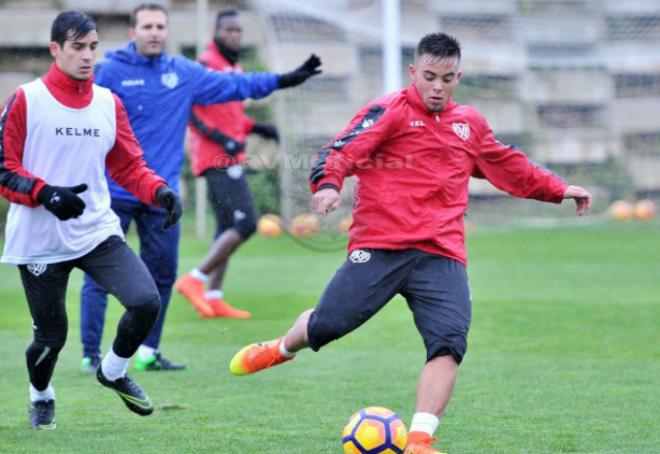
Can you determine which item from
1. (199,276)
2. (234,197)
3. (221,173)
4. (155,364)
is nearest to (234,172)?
(221,173)

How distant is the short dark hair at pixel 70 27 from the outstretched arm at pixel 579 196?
7.82 ft

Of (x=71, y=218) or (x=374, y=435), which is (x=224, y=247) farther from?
(x=374, y=435)

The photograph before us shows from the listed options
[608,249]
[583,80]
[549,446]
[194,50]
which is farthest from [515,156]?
[194,50]

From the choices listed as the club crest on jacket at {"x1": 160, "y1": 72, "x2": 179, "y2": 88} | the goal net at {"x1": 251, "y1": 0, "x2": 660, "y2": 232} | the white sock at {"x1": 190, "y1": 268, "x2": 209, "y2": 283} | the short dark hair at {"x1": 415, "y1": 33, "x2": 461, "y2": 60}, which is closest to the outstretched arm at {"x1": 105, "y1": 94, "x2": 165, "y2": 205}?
the short dark hair at {"x1": 415, "y1": 33, "x2": 461, "y2": 60}

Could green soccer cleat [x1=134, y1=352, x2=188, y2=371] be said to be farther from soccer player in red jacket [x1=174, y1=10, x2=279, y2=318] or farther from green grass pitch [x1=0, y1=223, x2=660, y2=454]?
soccer player in red jacket [x1=174, y1=10, x2=279, y2=318]

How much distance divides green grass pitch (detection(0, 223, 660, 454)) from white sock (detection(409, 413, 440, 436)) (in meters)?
0.33

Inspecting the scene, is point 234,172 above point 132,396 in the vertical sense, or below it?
above

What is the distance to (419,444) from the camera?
505 centimetres

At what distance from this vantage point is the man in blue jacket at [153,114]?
775 cm

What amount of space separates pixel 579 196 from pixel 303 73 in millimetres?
2432

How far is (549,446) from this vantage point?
5418mm

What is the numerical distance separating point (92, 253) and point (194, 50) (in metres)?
15.8

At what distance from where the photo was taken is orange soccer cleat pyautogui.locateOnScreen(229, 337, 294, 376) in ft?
19.5

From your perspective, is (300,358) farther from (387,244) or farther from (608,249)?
(608,249)
